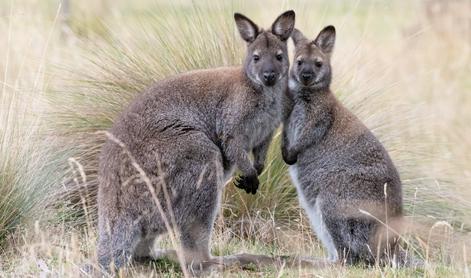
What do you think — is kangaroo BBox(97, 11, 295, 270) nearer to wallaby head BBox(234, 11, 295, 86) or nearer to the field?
wallaby head BBox(234, 11, 295, 86)

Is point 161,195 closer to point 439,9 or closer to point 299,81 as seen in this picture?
point 299,81

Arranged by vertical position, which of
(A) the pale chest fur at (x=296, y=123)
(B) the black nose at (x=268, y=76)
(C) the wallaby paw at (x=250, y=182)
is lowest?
(C) the wallaby paw at (x=250, y=182)

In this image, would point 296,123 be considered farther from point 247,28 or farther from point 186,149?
point 186,149

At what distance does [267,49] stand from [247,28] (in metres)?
0.26

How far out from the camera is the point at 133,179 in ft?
18.8

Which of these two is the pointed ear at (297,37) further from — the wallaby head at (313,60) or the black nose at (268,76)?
the black nose at (268,76)

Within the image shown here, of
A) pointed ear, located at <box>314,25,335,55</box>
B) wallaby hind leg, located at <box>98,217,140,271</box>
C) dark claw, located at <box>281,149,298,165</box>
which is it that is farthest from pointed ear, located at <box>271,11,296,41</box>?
wallaby hind leg, located at <box>98,217,140,271</box>

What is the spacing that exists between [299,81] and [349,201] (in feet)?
3.05

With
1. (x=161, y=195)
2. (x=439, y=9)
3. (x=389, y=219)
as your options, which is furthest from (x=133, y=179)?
(x=439, y=9)

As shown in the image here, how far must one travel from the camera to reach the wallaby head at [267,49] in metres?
6.31

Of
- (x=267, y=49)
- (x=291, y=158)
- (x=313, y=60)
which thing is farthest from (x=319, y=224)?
(x=267, y=49)

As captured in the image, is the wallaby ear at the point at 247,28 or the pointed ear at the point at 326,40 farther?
the pointed ear at the point at 326,40

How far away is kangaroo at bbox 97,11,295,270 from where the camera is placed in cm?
572

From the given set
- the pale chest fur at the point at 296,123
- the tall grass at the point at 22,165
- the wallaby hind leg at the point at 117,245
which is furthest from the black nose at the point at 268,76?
the tall grass at the point at 22,165
